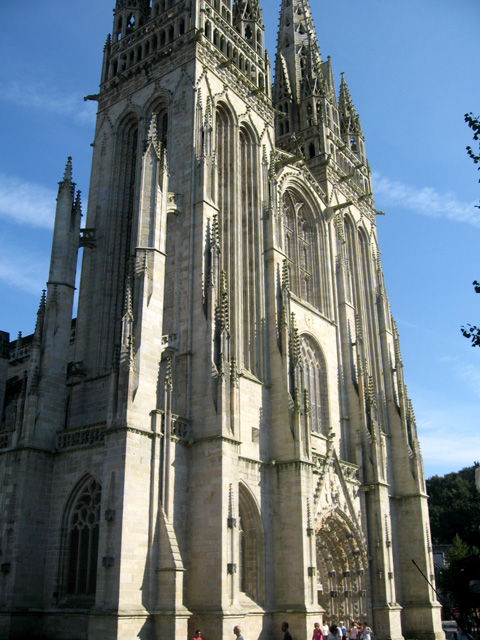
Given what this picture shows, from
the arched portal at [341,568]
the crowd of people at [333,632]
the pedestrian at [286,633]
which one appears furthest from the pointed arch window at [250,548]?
the arched portal at [341,568]

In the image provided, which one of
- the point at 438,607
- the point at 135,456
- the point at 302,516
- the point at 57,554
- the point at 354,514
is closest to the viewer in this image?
the point at 135,456

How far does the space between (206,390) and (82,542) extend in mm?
6482

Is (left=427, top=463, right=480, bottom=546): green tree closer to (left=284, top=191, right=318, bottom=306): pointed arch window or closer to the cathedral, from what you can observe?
the cathedral

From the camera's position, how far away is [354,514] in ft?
101

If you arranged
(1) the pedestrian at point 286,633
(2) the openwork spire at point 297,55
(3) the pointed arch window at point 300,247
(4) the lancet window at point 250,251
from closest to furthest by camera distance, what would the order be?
(1) the pedestrian at point 286,633 < (4) the lancet window at point 250,251 < (3) the pointed arch window at point 300,247 < (2) the openwork spire at point 297,55

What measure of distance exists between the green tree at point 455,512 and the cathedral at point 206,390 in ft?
96.7

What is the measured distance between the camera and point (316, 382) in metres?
33.2

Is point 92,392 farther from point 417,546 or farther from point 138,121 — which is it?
point 417,546

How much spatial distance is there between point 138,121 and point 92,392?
13.7 metres

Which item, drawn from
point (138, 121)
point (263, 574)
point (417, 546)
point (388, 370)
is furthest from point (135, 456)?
point (388, 370)

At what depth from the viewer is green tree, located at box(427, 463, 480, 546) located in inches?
2462

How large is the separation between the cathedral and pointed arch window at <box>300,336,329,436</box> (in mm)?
137

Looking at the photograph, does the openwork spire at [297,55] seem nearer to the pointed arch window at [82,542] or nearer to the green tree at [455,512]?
the pointed arch window at [82,542]

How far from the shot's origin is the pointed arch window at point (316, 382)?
32.2 m
